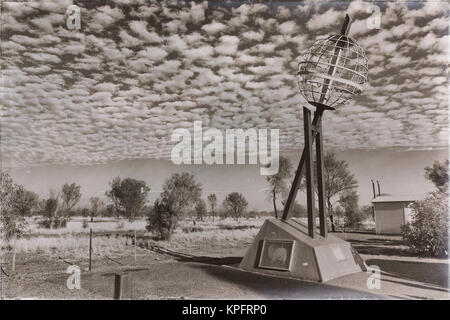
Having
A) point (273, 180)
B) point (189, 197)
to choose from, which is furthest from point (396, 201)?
point (189, 197)

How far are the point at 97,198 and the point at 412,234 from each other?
4673 centimetres

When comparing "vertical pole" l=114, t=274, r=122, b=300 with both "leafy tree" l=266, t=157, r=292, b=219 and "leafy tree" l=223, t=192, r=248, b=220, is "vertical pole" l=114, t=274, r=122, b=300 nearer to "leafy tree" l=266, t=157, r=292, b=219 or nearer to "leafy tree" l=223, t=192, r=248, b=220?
"leafy tree" l=266, t=157, r=292, b=219

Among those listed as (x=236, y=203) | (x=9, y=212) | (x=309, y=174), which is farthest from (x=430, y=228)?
(x=236, y=203)

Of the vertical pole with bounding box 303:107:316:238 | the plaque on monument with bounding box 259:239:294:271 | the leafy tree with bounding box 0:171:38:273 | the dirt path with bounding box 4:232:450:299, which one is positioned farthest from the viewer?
the leafy tree with bounding box 0:171:38:273

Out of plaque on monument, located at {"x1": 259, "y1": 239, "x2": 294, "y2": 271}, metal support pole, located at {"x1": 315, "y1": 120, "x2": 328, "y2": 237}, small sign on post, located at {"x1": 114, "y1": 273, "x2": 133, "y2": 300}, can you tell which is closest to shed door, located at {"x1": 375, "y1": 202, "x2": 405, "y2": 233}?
metal support pole, located at {"x1": 315, "y1": 120, "x2": 328, "y2": 237}

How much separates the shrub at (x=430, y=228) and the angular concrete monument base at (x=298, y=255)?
21.7ft

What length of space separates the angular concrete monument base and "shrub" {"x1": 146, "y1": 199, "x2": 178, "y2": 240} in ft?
36.7

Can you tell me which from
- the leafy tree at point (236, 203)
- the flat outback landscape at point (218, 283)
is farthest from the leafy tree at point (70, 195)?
the flat outback landscape at point (218, 283)

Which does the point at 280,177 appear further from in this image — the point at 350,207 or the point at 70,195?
the point at 70,195

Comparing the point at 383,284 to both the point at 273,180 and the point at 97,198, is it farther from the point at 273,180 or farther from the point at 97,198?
the point at 97,198

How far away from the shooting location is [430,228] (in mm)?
14773

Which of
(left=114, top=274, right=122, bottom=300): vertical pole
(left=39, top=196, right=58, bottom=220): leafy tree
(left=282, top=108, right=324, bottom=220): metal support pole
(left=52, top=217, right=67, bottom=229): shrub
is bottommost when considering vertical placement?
(left=52, top=217, right=67, bottom=229): shrub

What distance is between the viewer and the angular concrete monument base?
Answer: 8.89 meters
